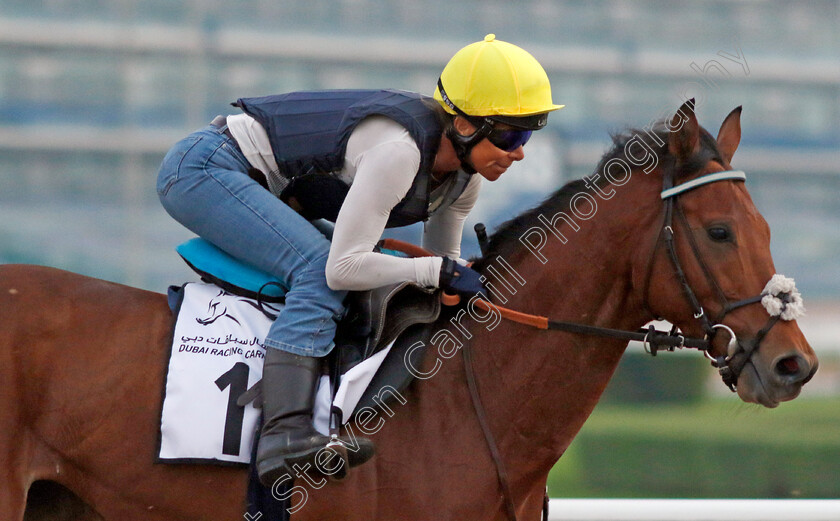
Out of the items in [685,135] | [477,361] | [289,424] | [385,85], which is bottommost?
[289,424]

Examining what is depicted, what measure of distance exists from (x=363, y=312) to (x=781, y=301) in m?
1.15

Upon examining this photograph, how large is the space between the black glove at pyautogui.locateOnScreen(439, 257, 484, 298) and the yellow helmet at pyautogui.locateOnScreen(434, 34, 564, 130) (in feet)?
1.47

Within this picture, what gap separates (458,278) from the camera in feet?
8.60

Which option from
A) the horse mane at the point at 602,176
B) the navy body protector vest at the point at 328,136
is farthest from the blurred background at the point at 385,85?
the navy body protector vest at the point at 328,136

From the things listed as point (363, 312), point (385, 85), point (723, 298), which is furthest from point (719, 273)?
point (385, 85)

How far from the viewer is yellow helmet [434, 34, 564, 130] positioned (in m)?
2.67

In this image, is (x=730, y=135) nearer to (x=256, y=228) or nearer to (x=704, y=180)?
(x=704, y=180)

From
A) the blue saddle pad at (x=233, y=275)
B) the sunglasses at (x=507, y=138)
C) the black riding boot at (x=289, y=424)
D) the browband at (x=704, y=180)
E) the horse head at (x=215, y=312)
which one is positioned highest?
the sunglasses at (x=507, y=138)

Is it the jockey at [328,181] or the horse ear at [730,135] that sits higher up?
the horse ear at [730,135]

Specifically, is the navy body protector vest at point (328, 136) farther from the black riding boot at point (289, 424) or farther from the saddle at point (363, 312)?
the black riding boot at point (289, 424)

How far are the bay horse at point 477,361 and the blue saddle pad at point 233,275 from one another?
173 millimetres

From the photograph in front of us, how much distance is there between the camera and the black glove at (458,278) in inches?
103

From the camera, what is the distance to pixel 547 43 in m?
15.0

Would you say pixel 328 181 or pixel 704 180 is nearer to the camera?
pixel 704 180
